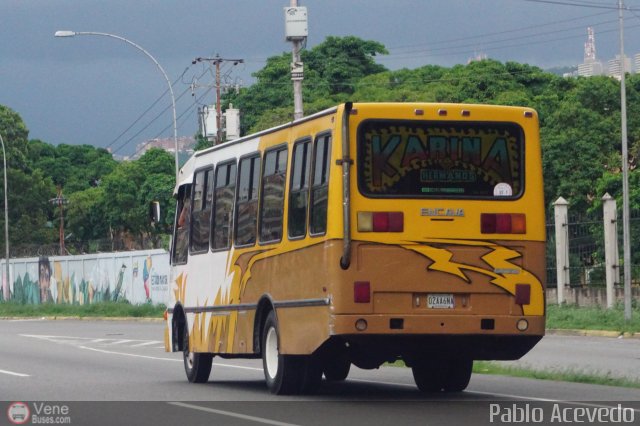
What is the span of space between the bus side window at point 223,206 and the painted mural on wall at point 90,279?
3550 centimetres

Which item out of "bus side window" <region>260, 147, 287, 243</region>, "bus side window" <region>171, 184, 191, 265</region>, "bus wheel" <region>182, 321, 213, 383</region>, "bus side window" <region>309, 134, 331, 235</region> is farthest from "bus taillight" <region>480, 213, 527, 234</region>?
"bus side window" <region>171, 184, 191, 265</region>

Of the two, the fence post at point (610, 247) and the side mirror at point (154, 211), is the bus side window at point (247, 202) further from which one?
the fence post at point (610, 247)

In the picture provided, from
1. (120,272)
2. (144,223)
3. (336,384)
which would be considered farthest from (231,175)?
(144,223)

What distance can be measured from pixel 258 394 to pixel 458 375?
7.73 feet

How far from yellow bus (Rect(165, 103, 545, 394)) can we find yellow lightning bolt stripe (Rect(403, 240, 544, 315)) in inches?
0.4

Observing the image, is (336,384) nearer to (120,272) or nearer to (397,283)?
(397,283)

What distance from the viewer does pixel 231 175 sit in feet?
62.6

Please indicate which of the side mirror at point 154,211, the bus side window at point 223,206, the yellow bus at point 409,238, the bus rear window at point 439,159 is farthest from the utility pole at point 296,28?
the bus rear window at point 439,159

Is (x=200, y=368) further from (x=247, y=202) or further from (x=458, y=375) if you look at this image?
(x=458, y=375)

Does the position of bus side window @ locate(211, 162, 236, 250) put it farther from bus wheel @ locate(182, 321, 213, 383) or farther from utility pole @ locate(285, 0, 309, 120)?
utility pole @ locate(285, 0, 309, 120)

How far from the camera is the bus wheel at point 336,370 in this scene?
1828cm

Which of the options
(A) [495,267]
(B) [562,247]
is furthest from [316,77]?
(A) [495,267]

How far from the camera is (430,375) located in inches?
694

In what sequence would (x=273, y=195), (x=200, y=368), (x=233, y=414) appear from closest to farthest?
(x=233, y=414) < (x=273, y=195) < (x=200, y=368)
